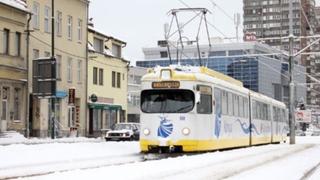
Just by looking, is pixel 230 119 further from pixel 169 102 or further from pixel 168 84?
pixel 168 84

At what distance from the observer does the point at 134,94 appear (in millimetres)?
87250

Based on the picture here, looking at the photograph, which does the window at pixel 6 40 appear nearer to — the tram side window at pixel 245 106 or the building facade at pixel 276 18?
the building facade at pixel 276 18

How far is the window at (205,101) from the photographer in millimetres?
25391

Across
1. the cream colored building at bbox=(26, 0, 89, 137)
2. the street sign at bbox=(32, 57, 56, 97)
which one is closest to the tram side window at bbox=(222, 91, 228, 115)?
the street sign at bbox=(32, 57, 56, 97)

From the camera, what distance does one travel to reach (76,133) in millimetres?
54125

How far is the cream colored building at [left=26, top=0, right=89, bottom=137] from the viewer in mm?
50906

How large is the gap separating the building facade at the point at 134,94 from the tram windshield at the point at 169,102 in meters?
56.6

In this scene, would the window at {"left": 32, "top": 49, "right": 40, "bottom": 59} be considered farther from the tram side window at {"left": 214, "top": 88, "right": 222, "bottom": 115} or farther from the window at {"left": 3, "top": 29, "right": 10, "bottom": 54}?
the tram side window at {"left": 214, "top": 88, "right": 222, "bottom": 115}

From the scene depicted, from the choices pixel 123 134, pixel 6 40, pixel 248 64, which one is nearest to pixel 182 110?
pixel 123 134

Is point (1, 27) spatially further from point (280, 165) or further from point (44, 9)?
point (280, 165)

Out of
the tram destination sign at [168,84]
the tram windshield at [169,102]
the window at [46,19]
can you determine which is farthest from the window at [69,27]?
the tram destination sign at [168,84]

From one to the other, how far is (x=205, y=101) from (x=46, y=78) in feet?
72.7

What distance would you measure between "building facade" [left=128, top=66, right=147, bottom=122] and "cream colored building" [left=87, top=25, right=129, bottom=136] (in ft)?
47.1

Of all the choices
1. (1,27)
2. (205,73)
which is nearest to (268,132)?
(205,73)
